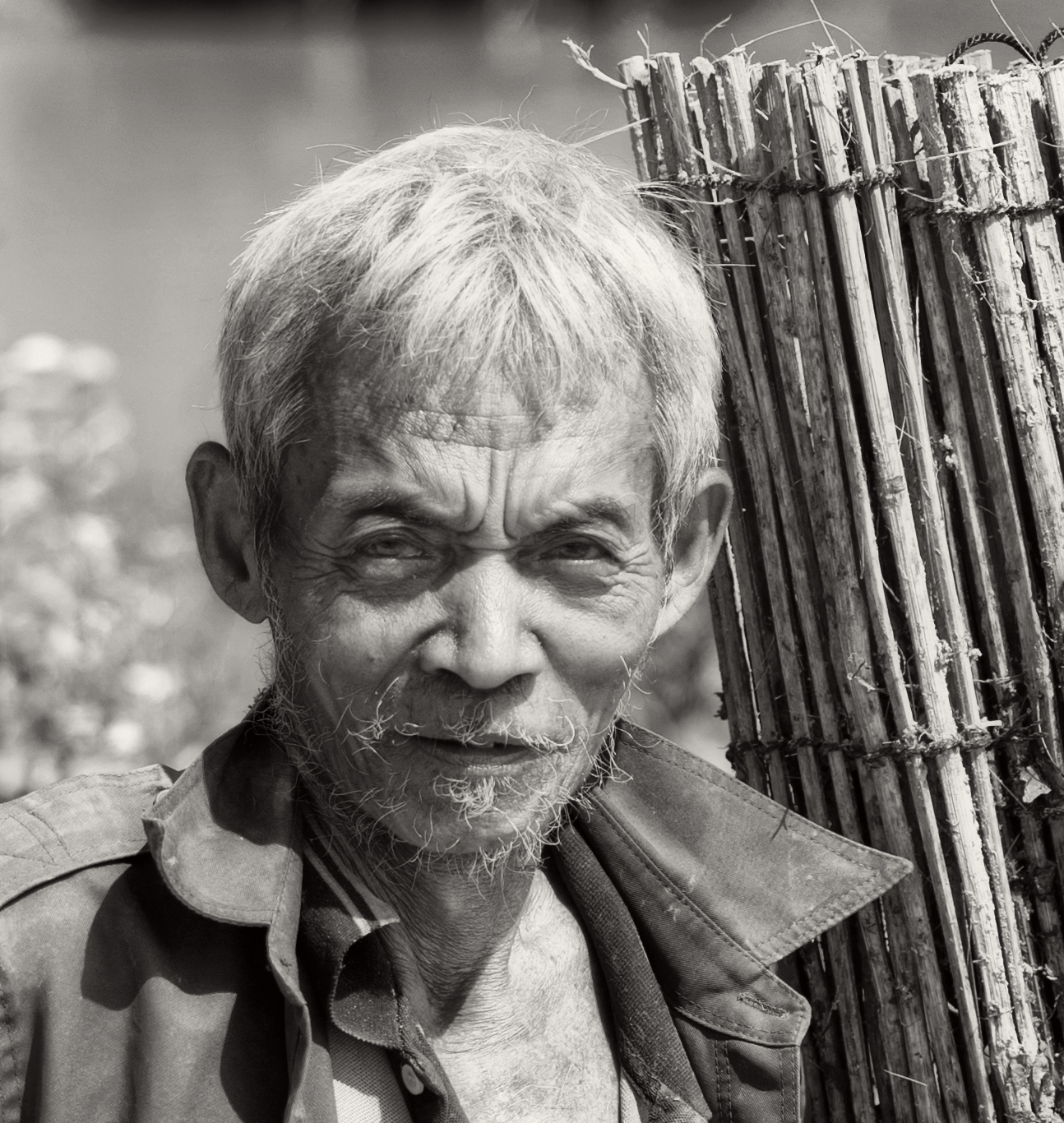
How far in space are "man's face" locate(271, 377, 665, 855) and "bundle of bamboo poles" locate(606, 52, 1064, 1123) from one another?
46 cm

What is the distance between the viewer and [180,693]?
195 inches

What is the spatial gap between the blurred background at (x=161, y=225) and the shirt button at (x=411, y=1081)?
2777 millimetres

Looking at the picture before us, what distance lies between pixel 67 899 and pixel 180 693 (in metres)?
3.10

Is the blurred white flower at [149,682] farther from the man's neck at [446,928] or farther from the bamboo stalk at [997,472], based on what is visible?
the bamboo stalk at [997,472]

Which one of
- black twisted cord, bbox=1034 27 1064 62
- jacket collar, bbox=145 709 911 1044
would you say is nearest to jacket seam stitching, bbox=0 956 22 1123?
jacket collar, bbox=145 709 911 1044

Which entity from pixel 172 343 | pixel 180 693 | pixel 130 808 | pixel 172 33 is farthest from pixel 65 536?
pixel 130 808

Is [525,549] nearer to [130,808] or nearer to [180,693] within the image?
[130,808]

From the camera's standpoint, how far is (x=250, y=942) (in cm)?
196

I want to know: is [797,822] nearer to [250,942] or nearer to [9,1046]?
[250,942]

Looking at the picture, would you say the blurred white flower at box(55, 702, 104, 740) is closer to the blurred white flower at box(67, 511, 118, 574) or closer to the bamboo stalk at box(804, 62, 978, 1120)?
the blurred white flower at box(67, 511, 118, 574)

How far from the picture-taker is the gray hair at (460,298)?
1.90 meters

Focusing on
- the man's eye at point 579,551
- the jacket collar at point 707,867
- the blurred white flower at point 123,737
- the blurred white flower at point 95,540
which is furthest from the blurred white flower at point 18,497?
the man's eye at point 579,551

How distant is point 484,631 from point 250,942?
58 cm

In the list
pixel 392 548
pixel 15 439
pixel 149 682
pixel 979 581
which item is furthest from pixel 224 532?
pixel 15 439
